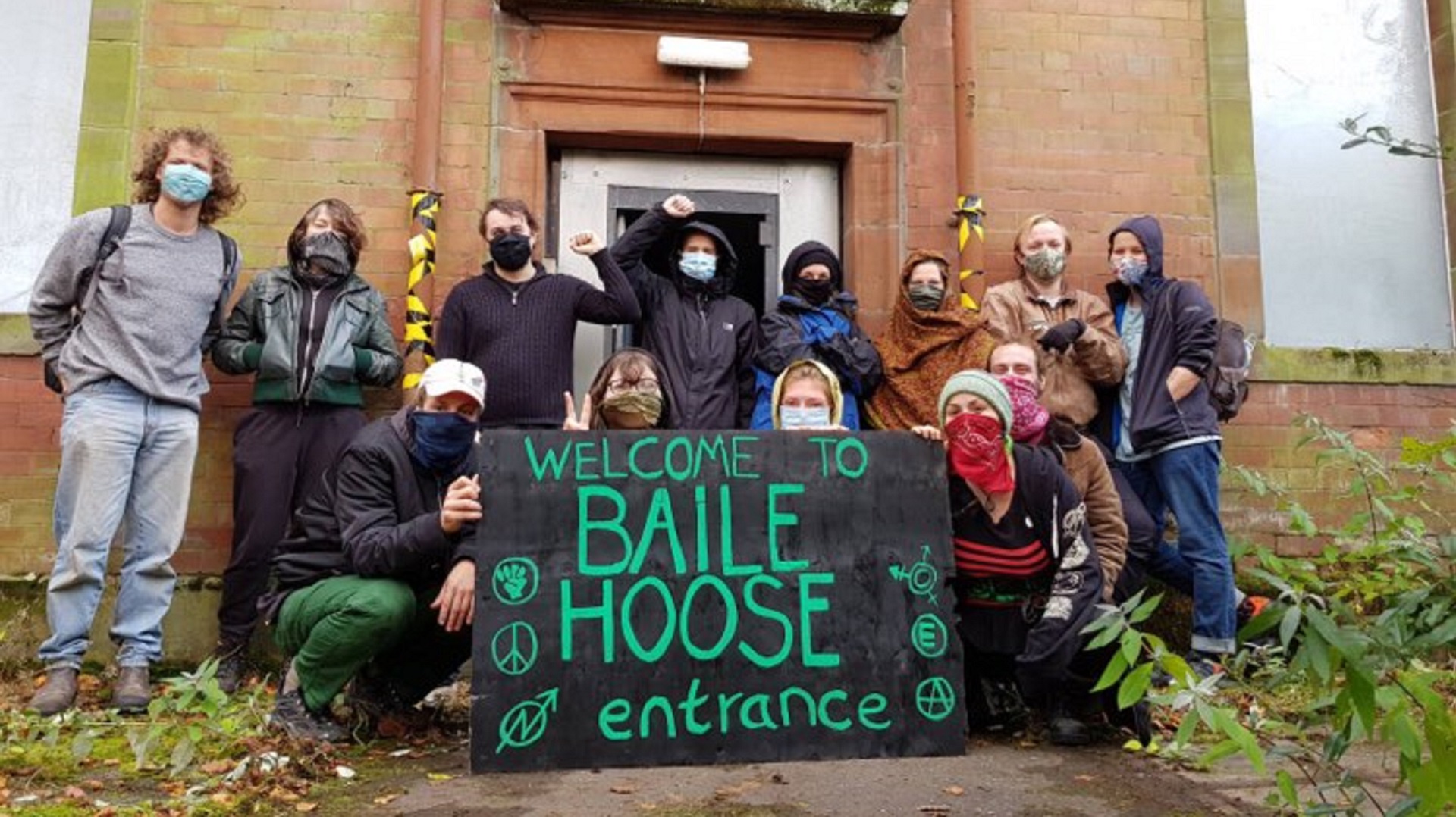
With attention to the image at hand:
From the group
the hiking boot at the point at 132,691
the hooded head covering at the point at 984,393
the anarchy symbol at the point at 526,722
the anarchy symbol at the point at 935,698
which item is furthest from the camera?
the hiking boot at the point at 132,691

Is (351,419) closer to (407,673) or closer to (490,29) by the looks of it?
(407,673)

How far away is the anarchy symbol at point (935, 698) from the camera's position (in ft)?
12.6

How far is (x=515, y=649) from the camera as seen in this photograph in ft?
12.1

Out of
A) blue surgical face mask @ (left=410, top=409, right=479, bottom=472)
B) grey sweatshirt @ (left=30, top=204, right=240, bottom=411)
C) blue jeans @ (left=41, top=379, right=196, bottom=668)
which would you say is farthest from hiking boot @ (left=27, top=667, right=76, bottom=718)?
blue surgical face mask @ (left=410, top=409, right=479, bottom=472)

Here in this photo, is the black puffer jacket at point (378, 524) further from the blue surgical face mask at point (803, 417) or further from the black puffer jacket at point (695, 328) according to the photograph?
the black puffer jacket at point (695, 328)

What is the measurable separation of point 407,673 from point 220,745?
0.64 m

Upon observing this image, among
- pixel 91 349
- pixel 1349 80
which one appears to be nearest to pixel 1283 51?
pixel 1349 80

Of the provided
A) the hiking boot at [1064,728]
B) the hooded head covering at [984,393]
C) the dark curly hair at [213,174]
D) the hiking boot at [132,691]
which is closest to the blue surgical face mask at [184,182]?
the dark curly hair at [213,174]

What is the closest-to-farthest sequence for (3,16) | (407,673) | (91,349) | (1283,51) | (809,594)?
(809,594)
(407,673)
(91,349)
(3,16)
(1283,51)

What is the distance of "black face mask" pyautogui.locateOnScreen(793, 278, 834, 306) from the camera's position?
18.9ft

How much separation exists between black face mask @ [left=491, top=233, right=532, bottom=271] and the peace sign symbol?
7.39 ft

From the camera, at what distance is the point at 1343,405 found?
6781 millimetres

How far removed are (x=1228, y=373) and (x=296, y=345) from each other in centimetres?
434

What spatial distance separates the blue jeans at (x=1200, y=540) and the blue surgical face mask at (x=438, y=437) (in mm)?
3145
